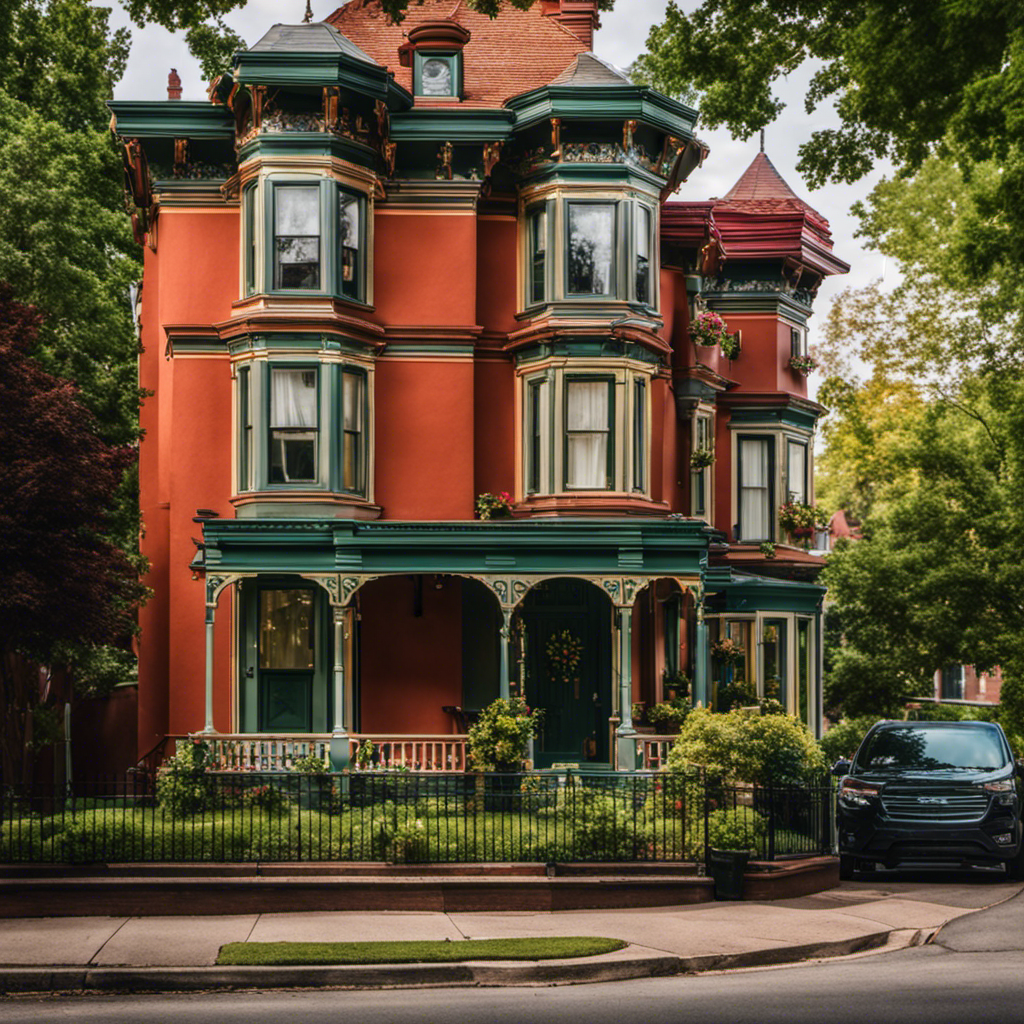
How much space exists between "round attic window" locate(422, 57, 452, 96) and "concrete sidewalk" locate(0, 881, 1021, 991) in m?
16.1

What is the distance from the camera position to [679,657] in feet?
91.4

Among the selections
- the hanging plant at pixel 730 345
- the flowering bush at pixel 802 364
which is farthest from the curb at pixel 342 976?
the flowering bush at pixel 802 364

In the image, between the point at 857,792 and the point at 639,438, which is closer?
the point at 857,792

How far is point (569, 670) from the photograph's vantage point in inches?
994

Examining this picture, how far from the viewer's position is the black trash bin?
1581 centimetres

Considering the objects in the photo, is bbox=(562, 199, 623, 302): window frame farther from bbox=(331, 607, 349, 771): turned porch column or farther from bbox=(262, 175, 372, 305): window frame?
bbox=(331, 607, 349, 771): turned porch column

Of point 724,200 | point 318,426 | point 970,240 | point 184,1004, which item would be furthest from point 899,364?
point 184,1004

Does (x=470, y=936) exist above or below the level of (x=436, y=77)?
below

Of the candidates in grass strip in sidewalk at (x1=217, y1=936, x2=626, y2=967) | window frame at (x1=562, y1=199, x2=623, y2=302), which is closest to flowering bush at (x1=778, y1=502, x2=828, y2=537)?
window frame at (x1=562, y1=199, x2=623, y2=302)

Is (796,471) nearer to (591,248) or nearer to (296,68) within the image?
(591,248)

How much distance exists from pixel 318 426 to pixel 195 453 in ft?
8.38

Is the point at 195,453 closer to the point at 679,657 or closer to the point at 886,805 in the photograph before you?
the point at 679,657

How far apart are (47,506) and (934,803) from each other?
1349cm

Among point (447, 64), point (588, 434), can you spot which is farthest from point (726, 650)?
point (447, 64)
